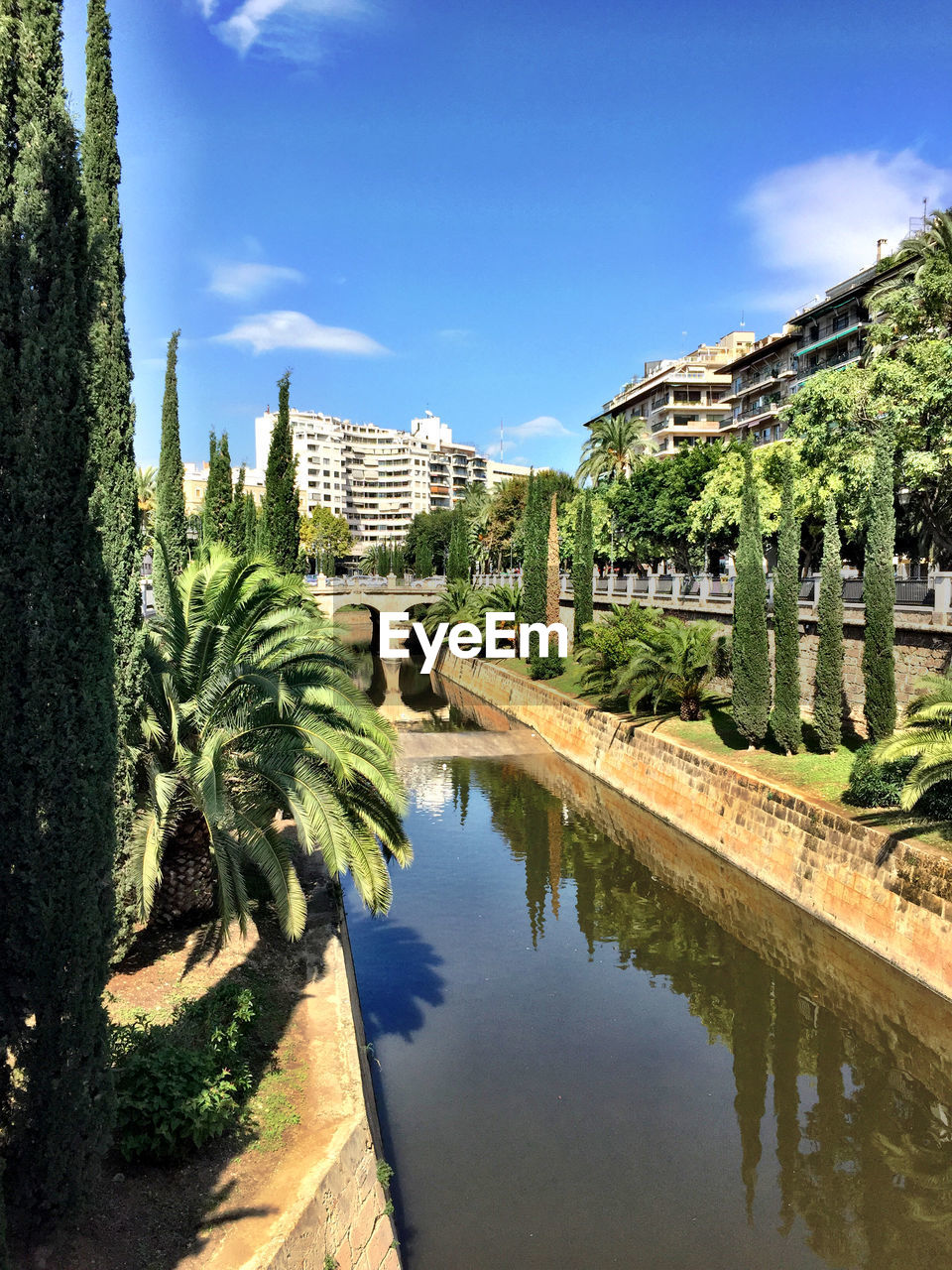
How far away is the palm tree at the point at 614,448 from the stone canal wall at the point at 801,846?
33188 mm

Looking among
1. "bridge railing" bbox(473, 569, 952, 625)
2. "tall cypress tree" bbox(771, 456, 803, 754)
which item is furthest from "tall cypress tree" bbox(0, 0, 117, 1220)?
"bridge railing" bbox(473, 569, 952, 625)

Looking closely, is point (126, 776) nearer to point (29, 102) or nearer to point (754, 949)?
point (29, 102)

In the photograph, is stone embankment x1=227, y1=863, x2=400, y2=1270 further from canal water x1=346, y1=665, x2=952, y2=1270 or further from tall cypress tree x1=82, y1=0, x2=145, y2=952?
tall cypress tree x1=82, y1=0, x2=145, y2=952

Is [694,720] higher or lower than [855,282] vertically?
lower

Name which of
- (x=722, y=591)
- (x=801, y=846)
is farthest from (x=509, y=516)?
(x=801, y=846)

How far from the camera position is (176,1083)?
630cm

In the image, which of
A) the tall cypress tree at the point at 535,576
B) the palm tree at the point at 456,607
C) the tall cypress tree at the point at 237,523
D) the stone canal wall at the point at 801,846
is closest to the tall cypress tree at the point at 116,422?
the stone canal wall at the point at 801,846

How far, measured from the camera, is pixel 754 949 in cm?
1427

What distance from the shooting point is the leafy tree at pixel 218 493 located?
3128cm

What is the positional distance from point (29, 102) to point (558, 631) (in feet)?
105

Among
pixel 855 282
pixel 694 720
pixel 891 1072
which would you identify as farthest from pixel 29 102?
pixel 855 282

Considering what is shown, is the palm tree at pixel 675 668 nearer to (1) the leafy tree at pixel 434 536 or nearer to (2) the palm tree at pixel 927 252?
(2) the palm tree at pixel 927 252

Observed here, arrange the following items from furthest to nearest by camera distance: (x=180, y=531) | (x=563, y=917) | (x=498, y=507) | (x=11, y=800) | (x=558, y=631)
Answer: (x=498, y=507) < (x=558, y=631) < (x=180, y=531) < (x=563, y=917) < (x=11, y=800)

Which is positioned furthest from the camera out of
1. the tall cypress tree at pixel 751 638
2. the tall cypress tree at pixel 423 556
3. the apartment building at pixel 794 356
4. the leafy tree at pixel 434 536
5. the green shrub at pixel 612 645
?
the leafy tree at pixel 434 536
